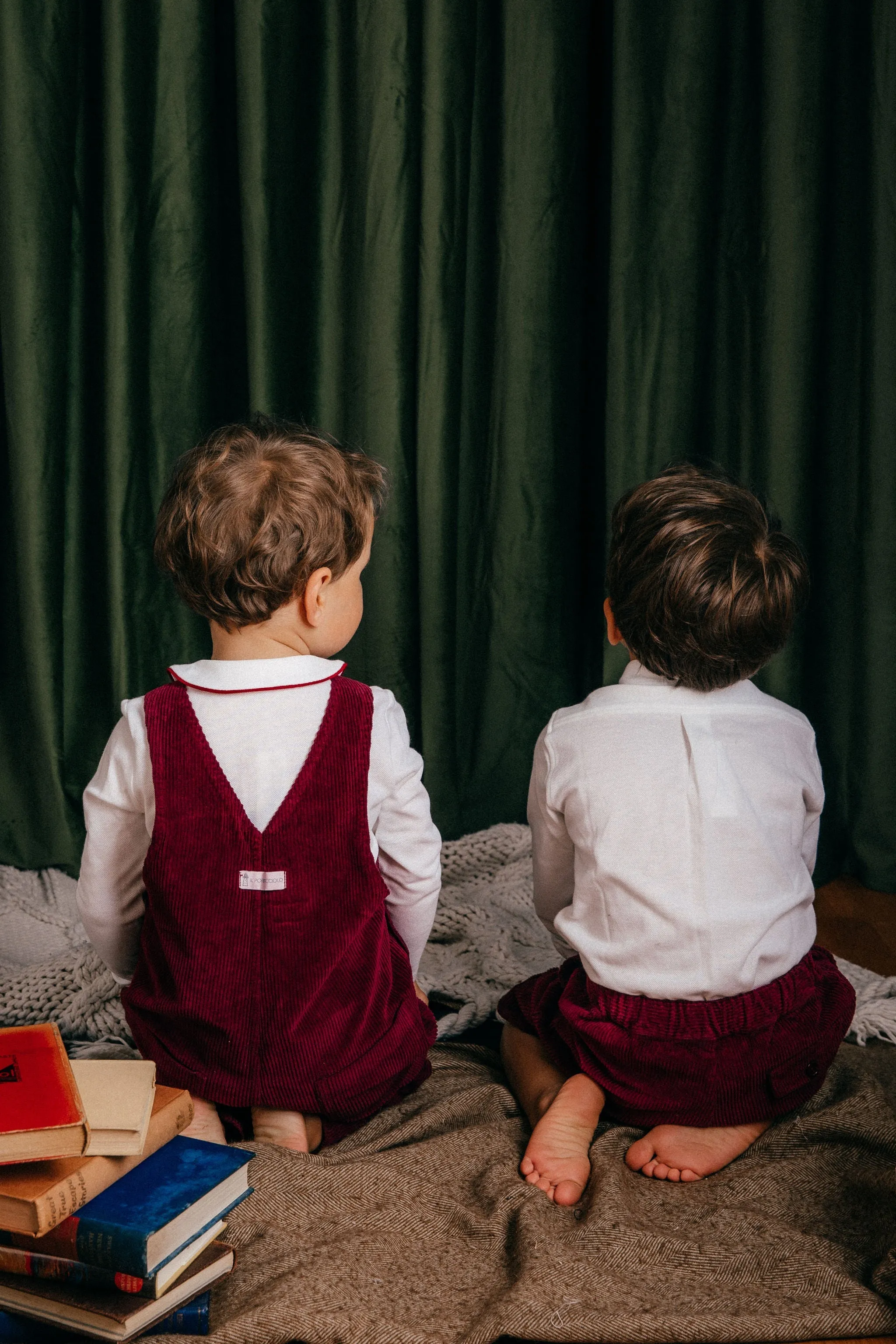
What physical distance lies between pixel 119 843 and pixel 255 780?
19 centimetres

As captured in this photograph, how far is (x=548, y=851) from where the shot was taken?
141cm

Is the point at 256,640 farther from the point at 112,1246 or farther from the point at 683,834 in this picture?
the point at 112,1246

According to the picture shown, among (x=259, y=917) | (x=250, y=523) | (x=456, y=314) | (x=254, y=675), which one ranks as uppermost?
(x=456, y=314)

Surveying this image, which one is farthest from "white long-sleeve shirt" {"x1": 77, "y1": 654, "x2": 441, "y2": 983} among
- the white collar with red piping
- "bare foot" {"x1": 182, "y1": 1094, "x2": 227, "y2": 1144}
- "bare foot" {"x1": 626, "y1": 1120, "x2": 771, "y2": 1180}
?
"bare foot" {"x1": 626, "y1": 1120, "x2": 771, "y2": 1180}

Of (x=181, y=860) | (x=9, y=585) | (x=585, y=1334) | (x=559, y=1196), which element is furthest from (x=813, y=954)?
(x=9, y=585)

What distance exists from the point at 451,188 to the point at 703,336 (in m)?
0.50

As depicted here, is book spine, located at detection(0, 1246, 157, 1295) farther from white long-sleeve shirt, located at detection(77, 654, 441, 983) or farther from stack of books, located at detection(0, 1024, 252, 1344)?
white long-sleeve shirt, located at detection(77, 654, 441, 983)

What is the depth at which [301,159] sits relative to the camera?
83.2 inches

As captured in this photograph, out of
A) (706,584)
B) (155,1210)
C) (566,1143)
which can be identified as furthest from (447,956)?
(155,1210)

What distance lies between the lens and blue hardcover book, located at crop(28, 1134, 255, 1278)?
2.94ft

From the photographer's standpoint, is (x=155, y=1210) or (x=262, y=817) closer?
(x=155, y=1210)

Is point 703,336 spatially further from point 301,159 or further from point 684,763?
point 684,763

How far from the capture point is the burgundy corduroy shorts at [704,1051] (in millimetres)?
1257

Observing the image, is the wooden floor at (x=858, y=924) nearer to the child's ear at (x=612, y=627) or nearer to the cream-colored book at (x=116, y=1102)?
the child's ear at (x=612, y=627)
